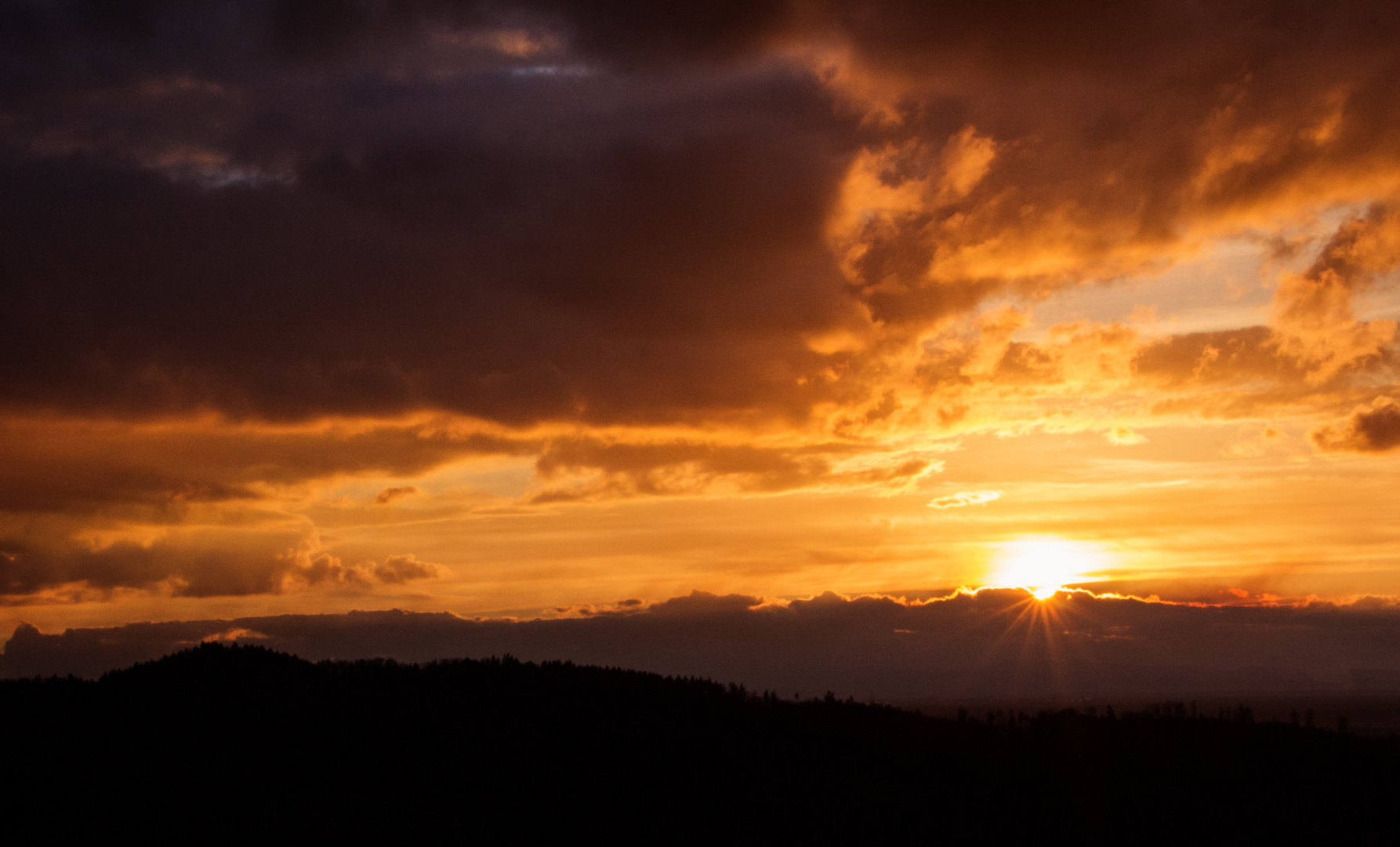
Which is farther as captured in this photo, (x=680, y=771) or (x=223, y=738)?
(x=680, y=771)

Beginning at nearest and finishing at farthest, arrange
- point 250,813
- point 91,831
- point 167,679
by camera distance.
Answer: point 91,831
point 250,813
point 167,679

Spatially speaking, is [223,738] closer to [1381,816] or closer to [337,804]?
[337,804]

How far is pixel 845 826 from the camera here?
571ft

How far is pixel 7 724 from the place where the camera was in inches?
7042

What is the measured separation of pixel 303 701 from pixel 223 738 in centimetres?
1749

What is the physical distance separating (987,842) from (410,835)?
85517 mm

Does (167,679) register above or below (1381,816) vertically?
above

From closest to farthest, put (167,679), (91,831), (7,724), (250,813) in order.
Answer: (91,831), (250,813), (7,724), (167,679)

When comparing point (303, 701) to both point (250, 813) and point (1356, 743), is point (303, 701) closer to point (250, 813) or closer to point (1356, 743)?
point (250, 813)

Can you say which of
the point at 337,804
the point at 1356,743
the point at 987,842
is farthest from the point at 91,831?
the point at 1356,743

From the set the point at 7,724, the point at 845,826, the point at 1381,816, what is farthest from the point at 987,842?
the point at 7,724

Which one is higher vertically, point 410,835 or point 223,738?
point 223,738

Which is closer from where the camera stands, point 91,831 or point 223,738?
point 91,831

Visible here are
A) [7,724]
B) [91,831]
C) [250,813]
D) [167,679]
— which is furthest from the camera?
[167,679]
